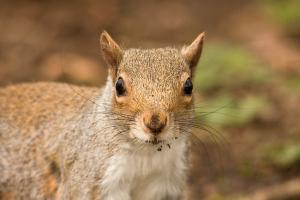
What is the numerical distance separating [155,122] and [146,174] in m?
0.68

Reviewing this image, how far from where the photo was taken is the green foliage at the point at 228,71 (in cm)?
827

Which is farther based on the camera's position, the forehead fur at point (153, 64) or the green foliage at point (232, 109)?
the green foliage at point (232, 109)

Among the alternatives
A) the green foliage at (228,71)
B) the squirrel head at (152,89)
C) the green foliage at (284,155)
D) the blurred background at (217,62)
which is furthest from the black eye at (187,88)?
the green foliage at (228,71)

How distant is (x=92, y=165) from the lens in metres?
5.00

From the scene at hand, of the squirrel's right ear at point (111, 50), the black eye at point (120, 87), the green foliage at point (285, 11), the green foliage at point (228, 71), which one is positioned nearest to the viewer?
the black eye at point (120, 87)

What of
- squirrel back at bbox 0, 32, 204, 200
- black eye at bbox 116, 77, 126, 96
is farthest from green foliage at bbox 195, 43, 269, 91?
black eye at bbox 116, 77, 126, 96

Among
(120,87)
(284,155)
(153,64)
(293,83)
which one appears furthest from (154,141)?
(293,83)

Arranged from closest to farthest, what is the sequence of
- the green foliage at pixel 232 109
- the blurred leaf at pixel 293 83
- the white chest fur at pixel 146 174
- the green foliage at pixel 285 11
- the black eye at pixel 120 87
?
1. the black eye at pixel 120 87
2. the white chest fur at pixel 146 174
3. the green foliage at pixel 232 109
4. the blurred leaf at pixel 293 83
5. the green foliage at pixel 285 11

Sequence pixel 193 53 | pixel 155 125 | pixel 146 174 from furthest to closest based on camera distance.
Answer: pixel 193 53, pixel 146 174, pixel 155 125

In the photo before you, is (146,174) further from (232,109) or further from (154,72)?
(232,109)

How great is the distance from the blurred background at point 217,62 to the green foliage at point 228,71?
0.03 ft

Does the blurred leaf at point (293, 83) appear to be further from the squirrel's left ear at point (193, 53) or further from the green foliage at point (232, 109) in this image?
the squirrel's left ear at point (193, 53)

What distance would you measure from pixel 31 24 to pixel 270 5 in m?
3.02

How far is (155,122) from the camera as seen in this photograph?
170 inches
